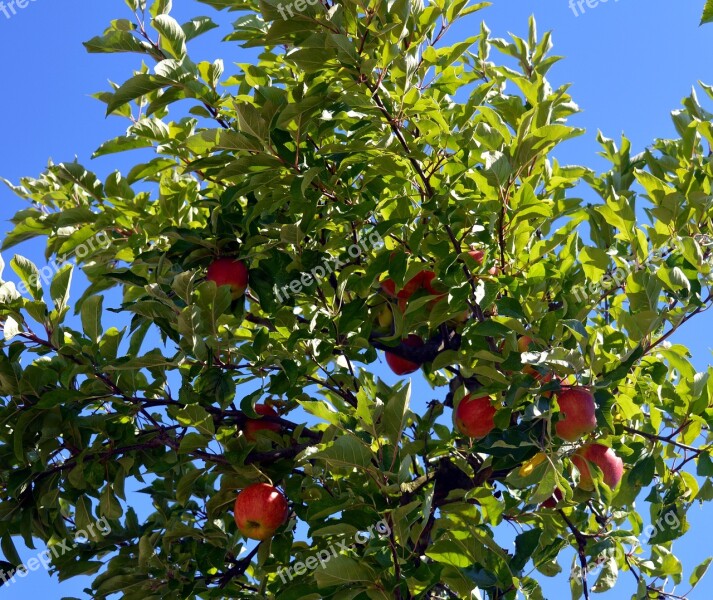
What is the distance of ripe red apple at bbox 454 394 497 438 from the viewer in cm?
310

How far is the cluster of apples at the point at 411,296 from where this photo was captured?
10.5ft

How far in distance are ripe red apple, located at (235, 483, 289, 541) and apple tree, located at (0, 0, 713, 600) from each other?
1 cm

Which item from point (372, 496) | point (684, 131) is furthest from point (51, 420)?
point (684, 131)

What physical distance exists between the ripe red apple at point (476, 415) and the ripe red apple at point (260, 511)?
2.56 ft

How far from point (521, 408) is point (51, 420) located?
72.7 inches

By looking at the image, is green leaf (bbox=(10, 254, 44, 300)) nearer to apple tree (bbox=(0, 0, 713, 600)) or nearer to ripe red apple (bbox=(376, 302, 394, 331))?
apple tree (bbox=(0, 0, 713, 600))

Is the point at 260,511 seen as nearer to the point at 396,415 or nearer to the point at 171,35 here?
the point at 396,415

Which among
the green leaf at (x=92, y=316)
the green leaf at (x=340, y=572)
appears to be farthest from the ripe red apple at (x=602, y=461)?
the green leaf at (x=92, y=316)

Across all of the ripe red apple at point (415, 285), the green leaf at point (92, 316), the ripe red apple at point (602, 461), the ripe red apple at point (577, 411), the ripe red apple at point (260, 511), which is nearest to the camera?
the ripe red apple at point (577, 411)

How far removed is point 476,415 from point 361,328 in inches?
22.9

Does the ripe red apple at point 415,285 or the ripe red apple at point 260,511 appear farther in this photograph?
the ripe red apple at point 415,285

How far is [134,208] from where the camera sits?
3582mm

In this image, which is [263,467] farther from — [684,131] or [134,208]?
[684,131]

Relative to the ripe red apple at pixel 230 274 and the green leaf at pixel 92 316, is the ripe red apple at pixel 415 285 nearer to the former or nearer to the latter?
the ripe red apple at pixel 230 274
